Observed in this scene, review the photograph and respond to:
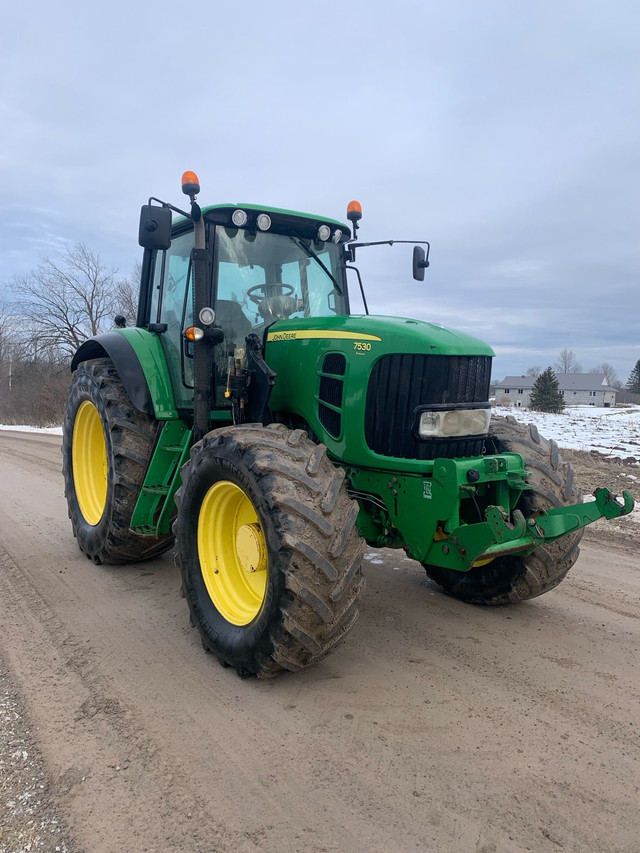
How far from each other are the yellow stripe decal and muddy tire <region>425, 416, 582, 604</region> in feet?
3.78

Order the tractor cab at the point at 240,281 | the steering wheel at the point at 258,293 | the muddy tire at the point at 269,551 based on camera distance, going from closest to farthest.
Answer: the muddy tire at the point at 269,551 < the tractor cab at the point at 240,281 < the steering wheel at the point at 258,293

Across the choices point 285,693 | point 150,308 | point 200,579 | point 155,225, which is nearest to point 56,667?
point 200,579

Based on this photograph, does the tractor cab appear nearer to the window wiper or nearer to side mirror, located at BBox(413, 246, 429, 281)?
the window wiper

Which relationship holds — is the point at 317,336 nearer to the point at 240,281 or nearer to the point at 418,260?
the point at 240,281

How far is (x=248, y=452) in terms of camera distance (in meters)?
3.09

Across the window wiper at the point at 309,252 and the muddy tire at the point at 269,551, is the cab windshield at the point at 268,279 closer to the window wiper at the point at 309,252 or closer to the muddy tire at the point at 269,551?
the window wiper at the point at 309,252

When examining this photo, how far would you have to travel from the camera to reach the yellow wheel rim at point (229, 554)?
3.42 meters

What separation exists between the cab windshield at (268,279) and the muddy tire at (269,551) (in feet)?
→ 3.79

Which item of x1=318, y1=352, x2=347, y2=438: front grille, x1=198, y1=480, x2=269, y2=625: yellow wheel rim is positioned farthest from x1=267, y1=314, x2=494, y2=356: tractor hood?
x1=198, y1=480, x2=269, y2=625: yellow wheel rim

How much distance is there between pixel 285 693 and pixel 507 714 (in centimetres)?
105

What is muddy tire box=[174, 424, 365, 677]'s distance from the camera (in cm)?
285

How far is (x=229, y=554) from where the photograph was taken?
362 cm

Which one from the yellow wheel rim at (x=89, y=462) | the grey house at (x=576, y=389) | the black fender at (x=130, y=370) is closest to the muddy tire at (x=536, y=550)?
the black fender at (x=130, y=370)

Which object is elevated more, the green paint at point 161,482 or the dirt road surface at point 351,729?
the green paint at point 161,482
